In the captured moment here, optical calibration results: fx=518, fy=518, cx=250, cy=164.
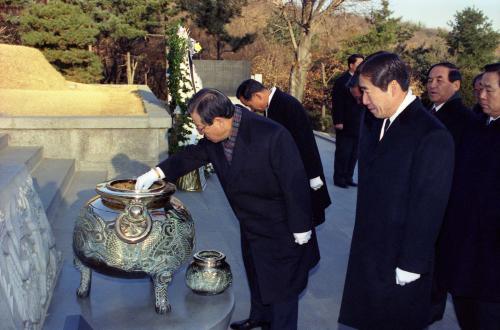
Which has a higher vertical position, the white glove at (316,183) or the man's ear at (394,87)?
the man's ear at (394,87)

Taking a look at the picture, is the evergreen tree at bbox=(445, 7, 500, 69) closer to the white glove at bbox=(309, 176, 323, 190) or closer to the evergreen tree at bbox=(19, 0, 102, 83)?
the evergreen tree at bbox=(19, 0, 102, 83)

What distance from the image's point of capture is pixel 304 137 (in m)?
4.66

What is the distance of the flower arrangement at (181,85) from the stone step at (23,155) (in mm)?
1938

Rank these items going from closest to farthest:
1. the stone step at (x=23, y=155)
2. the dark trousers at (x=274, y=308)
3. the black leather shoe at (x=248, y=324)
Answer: the dark trousers at (x=274, y=308)
the black leather shoe at (x=248, y=324)
the stone step at (x=23, y=155)

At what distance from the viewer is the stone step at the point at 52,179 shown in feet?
16.7

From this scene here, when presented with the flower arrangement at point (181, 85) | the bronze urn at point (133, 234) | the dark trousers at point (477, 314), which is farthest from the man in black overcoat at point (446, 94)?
the flower arrangement at point (181, 85)

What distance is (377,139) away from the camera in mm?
2607

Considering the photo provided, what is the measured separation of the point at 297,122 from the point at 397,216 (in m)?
2.30

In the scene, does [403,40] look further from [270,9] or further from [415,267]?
[415,267]

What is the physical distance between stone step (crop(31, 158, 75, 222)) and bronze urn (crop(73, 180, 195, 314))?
6.91 ft

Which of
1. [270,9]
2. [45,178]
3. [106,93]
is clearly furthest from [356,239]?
[270,9]

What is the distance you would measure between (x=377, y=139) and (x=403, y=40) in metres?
35.5

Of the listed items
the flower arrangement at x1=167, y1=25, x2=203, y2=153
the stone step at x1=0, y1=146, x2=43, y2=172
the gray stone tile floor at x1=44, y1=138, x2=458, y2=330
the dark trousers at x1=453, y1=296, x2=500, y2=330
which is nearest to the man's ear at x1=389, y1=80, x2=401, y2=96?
the dark trousers at x1=453, y1=296, x2=500, y2=330

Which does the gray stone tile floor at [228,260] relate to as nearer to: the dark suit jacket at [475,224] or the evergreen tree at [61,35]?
the dark suit jacket at [475,224]
